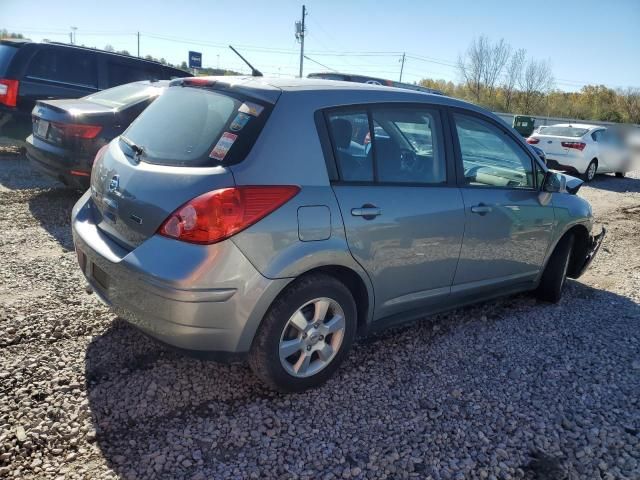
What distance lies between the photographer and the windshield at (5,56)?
7605 millimetres

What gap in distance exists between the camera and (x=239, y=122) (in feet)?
8.68

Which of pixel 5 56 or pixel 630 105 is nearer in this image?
pixel 5 56

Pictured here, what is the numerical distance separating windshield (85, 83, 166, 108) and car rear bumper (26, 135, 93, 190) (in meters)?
0.82

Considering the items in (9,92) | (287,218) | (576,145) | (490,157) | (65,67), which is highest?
(65,67)

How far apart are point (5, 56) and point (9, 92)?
642mm

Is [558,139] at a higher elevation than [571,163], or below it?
higher

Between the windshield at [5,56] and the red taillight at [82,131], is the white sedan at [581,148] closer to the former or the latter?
the red taillight at [82,131]

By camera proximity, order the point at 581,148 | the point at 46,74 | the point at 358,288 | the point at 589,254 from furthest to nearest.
→ the point at 581,148 < the point at 46,74 < the point at 589,254 < the point at 358,288

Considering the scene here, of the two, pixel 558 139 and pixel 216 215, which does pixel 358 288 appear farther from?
pixel 558 139

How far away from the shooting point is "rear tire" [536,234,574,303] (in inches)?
181

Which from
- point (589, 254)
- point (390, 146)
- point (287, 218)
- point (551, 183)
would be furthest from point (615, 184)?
point (287, 218)

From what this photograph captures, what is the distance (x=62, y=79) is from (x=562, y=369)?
26.9 ft

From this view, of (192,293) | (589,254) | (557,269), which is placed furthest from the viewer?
(589,254)

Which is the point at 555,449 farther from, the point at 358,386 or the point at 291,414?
the point at 291,414
